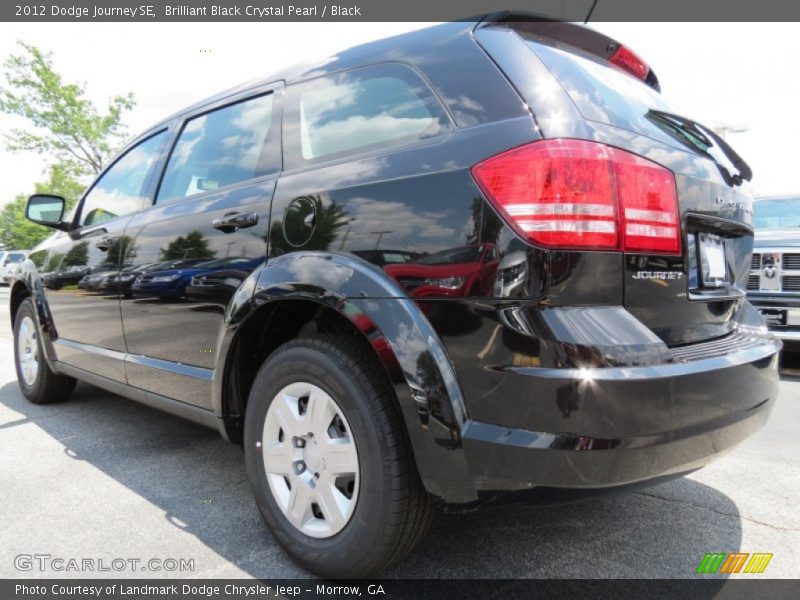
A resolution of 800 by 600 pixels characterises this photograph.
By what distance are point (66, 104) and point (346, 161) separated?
107 feet

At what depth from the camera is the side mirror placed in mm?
3873

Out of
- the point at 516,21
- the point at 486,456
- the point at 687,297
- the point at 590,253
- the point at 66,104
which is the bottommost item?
the point at 486,456

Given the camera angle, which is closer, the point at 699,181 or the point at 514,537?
the point at 699,181

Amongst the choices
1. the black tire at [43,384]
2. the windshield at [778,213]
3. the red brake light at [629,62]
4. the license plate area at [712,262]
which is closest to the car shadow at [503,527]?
the license plate area at [712,262]

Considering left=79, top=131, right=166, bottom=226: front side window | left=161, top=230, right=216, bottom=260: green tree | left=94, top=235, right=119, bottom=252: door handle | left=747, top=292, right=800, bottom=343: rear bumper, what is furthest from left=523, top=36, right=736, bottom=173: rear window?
left=747, top=292, right=800, bottom=343: rear bumper

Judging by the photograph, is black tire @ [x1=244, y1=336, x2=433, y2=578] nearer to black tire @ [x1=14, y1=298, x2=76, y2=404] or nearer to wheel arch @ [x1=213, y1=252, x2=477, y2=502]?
wheel arch @ [x1=213, y1=252, x2=477, y2=502]

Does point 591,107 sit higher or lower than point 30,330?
higher

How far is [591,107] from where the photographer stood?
1664 millimetres

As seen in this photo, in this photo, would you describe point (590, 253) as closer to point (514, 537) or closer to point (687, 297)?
point (687, 297)

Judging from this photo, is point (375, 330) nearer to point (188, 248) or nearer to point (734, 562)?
point (188, 248)

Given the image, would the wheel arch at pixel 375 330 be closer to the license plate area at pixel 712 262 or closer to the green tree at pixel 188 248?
the green tree at pixel 188 248

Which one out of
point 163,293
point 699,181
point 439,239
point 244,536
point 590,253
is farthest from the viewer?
point 163,293

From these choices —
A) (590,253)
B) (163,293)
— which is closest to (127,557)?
(163,293)

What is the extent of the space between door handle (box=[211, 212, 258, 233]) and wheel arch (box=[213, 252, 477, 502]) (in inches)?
8.8
